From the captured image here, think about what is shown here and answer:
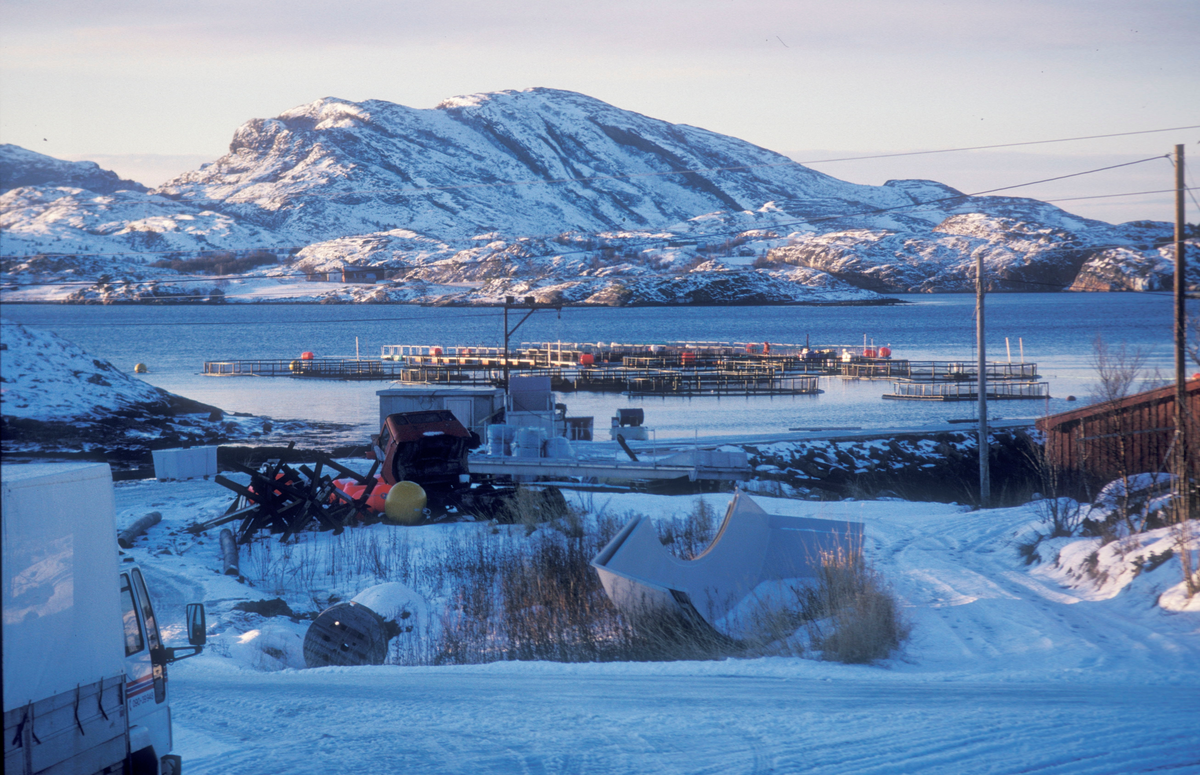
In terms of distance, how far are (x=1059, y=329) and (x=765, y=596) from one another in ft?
519

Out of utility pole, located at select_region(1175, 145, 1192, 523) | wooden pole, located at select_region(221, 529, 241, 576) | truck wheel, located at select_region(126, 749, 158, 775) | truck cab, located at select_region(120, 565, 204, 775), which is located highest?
utility pole, located at select_region(1175, 145, 1192, 523)

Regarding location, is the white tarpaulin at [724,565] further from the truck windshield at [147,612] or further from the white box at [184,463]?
the white box at [184,463]

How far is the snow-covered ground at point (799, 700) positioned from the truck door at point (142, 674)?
1277 millimetres

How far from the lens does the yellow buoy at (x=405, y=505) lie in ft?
65.2

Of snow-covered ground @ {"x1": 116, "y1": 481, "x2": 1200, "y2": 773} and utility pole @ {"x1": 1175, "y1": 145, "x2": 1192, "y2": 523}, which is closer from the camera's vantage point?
snow-covered ground @ {"x1": 116, "y1": 481, "x2": 1200, "y2": 773}

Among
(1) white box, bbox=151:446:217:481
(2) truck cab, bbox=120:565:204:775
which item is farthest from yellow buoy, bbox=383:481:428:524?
(2) truck cab, bbox=120:565:204:775

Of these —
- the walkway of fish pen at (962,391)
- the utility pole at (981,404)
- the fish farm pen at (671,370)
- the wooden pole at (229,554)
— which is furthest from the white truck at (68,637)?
the walkway of fish pen at (962,391)

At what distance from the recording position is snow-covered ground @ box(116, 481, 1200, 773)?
6129 mm

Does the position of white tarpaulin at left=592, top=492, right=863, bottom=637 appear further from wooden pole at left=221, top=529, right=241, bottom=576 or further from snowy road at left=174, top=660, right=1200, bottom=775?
wooden pole at left=221, top=529, right=241, bottom=576

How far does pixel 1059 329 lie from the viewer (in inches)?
5994

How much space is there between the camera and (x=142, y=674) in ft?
16.0

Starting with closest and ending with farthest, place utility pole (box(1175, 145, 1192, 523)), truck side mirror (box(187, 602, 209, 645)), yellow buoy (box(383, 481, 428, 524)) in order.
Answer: truck side mirror (box(187, 602, 209, 645))
utility pole (box(1175, 145, 1192, 523))
yellow buoy (box(383, 481, 428, 524))

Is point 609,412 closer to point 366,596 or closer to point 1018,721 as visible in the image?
point 366,596

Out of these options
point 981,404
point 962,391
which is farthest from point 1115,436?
point 962,391
